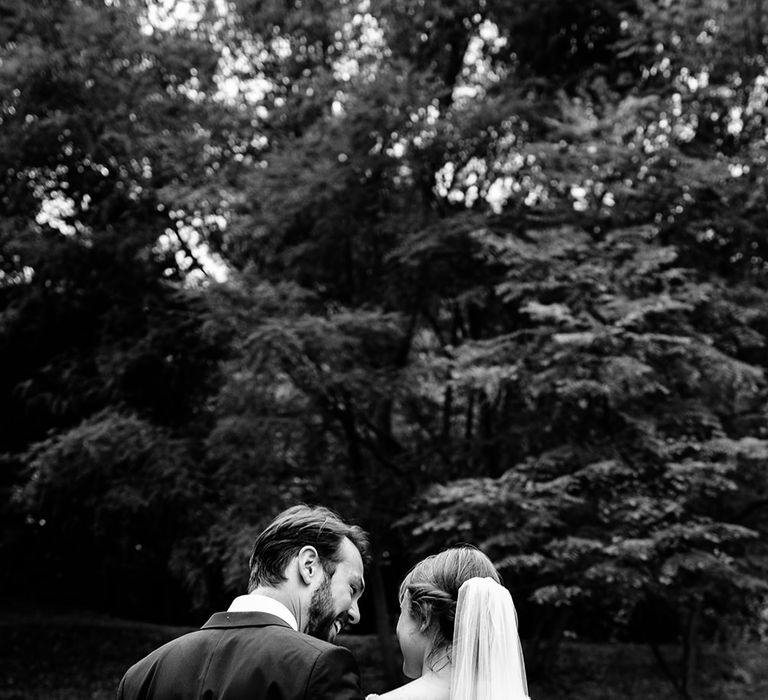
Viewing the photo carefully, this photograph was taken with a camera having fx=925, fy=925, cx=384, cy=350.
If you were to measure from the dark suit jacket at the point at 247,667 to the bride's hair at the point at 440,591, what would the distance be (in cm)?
94

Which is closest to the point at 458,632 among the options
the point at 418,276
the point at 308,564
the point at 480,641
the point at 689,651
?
the point at 480,641

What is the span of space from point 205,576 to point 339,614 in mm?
9718

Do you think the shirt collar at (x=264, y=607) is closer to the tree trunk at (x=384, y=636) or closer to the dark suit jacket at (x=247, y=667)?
the dark suit jacket at (x=247, y=667)

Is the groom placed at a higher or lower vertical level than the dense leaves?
lower

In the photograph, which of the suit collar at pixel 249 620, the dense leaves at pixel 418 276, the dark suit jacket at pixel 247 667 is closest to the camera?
the dark suit jacket at pixel 247 667

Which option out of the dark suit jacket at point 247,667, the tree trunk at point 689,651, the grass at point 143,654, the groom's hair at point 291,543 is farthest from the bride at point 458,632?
the tree trunk at point 689,651

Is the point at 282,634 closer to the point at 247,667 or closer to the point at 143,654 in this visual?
the point at 247,667

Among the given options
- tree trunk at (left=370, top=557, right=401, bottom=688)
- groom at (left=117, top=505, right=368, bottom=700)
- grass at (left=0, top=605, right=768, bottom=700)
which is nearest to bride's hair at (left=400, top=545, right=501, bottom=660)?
groom at (left=117, top=505, right=368, bottom=700)

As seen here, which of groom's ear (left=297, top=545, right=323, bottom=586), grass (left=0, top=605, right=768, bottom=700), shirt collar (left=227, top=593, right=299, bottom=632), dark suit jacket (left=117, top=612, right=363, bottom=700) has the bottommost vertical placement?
grass (left=0, top=605, right=768, bottom=700)

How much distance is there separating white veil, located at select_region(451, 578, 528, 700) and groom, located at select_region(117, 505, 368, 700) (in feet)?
2.17

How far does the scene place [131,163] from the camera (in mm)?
12258

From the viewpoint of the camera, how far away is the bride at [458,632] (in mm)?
3104

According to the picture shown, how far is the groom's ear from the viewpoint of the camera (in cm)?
243

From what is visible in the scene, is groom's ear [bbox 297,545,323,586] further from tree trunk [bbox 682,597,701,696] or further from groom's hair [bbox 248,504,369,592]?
tree trunk [bbox 682,597,701,696]
